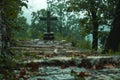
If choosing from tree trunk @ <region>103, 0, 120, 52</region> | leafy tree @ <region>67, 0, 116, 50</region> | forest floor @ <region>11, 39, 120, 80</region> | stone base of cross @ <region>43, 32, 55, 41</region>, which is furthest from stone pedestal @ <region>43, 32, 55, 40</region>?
forest floor @ <region>11, 39, 120, 80</region>

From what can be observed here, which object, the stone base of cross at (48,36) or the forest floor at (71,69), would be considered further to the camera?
the stone base of cross at (48,36)

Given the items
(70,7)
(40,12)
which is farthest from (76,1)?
(40,12)

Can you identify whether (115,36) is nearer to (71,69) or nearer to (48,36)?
(71,69)

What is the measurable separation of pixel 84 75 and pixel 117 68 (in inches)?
45.0

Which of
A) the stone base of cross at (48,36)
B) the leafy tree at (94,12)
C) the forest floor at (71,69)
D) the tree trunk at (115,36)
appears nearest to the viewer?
the forest floor at (71,69)

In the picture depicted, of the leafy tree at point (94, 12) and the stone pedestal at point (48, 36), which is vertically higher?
the leafy tree at point (94, 12)

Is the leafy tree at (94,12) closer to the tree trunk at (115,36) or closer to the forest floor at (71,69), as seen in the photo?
the tree trunk at (115,36)

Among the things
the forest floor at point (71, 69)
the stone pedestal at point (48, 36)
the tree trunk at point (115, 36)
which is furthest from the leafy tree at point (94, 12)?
the forest floor at point (71, 69)

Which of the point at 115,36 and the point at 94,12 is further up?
the point at 94,12

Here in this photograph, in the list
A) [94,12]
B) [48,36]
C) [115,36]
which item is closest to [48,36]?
[48,36]

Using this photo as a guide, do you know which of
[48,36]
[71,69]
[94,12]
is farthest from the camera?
[94,12]

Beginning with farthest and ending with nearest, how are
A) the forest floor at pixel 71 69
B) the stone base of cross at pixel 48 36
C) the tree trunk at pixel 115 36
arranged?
the stone base of cross at pixel 48 36, the tree trunk at pixel 115 36, the forest floor at pixel 71 69

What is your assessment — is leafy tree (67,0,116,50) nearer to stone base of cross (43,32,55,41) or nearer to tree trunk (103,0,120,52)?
stone base of cross (43,32,55,41)

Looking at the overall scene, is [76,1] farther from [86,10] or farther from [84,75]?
[84,75]
